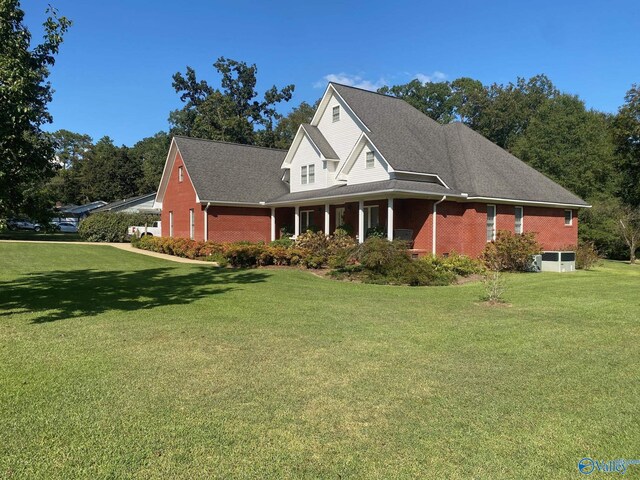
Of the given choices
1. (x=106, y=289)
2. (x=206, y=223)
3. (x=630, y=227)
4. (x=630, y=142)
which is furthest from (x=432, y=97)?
(x=106, y=289)

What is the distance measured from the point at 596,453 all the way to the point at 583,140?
43.3m

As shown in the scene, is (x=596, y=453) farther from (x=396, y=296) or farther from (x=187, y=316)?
(x=396, y=296)

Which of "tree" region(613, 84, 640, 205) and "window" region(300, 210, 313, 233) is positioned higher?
"tree" region(613, 84, 640, 205)

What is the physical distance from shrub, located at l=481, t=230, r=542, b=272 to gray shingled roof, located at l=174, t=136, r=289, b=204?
1376 centimetres

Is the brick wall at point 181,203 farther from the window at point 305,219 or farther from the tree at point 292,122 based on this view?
the tree at point 292,122

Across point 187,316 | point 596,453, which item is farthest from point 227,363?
point 596,453

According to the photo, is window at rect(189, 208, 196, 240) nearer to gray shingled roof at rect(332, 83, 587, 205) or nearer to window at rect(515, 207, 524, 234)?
gray shingled roof at rect(332, 83, 587, 205)

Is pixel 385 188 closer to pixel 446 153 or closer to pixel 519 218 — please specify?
pixel 446 153

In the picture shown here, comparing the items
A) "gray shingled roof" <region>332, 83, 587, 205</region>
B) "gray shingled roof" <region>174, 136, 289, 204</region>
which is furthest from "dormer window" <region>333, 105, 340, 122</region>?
"gray shingled roof" <region>174, 136, 289, 204</region>

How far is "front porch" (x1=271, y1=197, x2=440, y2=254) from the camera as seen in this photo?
20.6 m

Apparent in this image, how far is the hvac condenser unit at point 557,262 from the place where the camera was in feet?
64.6

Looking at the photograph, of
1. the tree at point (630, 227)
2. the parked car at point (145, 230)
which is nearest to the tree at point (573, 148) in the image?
the tree at point (630, 227)

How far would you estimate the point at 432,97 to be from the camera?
6181 cm

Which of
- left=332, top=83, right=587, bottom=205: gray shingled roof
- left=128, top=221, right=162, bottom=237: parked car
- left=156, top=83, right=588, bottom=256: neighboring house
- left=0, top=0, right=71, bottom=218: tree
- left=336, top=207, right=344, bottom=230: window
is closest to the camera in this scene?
left=0, top=0, right=71, bottom=218: tree
